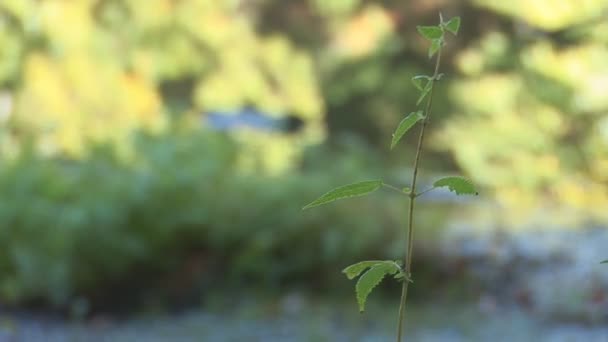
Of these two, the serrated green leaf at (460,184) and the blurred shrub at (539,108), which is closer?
the serrated green leaf at (460,184)

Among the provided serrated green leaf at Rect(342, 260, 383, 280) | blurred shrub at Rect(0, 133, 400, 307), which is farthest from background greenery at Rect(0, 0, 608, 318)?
serrated green leaf at Rect(342, 260, 383, 280)

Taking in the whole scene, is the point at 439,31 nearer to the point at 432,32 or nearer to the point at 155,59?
the point at 432,32

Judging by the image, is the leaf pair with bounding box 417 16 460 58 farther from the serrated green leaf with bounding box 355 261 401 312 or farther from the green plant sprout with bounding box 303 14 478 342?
the serrated green leaf with bounding box 355 261 401 312

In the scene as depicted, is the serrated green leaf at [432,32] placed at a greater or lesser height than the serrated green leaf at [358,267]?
greater

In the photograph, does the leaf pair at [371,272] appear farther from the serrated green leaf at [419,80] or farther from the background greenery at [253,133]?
the background greenery at [253,133]

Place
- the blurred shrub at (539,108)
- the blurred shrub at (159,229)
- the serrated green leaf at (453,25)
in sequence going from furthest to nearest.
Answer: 1. the blurred shrub at (539,108)
2. the blurred shrub at (159,229)
3. the serrated green leaf at (453,25)

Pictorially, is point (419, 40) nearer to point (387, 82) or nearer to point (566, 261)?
point (387, 82)

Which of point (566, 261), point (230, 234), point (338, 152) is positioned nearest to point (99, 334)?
point (230, 234)

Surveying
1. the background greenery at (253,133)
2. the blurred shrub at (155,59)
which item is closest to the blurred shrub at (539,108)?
the background greenery at (253,133)
